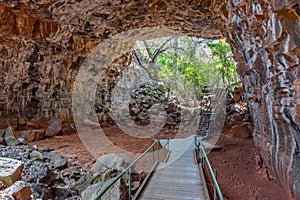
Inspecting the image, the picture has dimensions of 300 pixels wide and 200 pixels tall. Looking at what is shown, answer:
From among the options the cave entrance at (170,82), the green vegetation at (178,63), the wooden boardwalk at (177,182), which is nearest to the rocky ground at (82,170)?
the wooden boardwalk at (177,182)

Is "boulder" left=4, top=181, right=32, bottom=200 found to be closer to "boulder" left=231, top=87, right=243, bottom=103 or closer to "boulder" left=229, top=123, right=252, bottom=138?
"boulder" left=229, top=123, right=252, bottom=138

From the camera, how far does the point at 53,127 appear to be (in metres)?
9.73

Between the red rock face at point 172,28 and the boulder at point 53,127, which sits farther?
the boulder at point 53,127

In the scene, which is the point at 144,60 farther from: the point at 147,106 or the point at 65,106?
the point at 65,106

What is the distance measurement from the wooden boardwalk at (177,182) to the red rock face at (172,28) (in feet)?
4.80

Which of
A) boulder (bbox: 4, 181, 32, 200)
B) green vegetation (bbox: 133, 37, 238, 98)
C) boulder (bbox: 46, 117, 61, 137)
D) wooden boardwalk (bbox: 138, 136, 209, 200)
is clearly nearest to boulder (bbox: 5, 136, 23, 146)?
boulder (bbox: 46, 117, 61, 137)

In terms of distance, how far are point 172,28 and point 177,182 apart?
6546 millimetres

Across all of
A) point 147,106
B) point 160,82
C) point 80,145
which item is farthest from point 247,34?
point 160,82

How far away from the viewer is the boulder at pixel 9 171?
387 centimetres

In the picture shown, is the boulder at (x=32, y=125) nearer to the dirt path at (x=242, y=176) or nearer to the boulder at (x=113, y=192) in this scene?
the boulder at (x=113, y=192)

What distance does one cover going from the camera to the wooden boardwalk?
3.55 m

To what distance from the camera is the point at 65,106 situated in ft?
35.4

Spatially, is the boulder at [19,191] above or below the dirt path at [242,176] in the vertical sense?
above

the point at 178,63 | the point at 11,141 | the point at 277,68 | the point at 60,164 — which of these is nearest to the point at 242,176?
the point at 277,68
